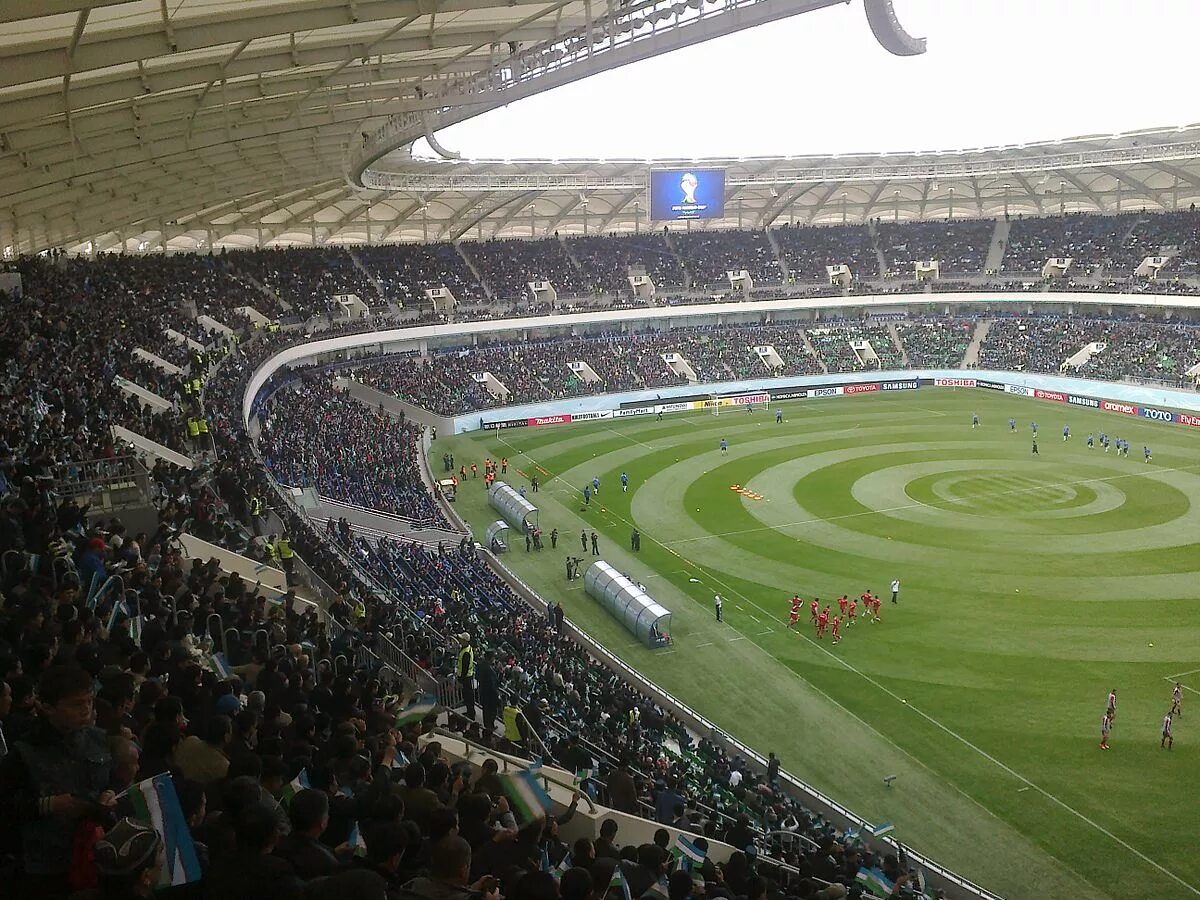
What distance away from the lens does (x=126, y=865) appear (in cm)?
397

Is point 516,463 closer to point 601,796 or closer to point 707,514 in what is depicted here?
point 707,514

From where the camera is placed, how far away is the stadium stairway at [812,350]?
219 ft

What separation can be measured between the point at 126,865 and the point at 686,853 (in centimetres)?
720

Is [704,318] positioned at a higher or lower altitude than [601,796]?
higher

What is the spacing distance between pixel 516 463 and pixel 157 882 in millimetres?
43497

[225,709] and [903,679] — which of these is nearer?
[225,709]

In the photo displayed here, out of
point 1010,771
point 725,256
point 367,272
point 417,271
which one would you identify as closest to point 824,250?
point 725,256

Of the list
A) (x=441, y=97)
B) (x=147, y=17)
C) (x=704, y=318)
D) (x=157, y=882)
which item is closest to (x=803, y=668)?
(x=441, y=97)

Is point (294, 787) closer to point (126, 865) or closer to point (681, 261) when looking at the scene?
point (126, 865)

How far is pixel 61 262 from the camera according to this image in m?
42.8

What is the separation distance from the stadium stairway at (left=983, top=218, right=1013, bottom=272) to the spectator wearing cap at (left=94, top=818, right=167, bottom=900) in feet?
252

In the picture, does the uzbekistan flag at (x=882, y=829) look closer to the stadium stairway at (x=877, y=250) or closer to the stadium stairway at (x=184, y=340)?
the stadium stairway at (x=184, y=340)

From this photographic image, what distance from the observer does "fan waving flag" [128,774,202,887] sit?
170 inches

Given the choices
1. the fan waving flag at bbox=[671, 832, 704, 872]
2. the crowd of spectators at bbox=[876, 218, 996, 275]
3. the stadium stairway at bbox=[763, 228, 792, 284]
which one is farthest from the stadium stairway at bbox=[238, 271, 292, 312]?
the fan waving flag at bbox=[671, 832, 704, 872]
